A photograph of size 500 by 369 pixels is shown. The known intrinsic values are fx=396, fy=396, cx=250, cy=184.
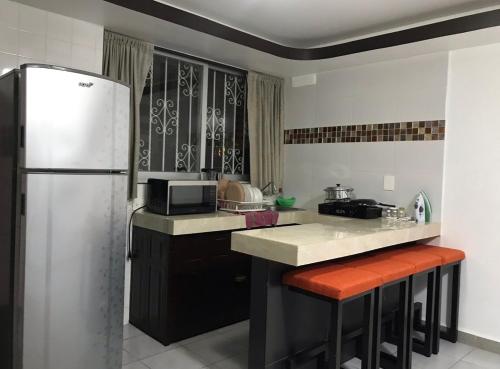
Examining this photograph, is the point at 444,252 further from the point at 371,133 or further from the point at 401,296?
the point at 371,133

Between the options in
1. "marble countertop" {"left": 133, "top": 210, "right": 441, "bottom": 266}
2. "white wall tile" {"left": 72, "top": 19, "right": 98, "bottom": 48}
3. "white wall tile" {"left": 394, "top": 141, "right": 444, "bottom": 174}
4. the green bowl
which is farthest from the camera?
the green bowl

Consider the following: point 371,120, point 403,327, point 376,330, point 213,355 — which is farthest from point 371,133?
point 213,355

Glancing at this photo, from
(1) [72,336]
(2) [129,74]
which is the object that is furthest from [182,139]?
(1) [72,336]

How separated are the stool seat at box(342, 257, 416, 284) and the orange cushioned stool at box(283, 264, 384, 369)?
0.23 ft

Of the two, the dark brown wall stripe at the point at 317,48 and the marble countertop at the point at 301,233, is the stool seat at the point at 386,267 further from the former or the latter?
the dark brown wall stripe at the point at 317,48

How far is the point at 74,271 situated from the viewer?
6.88ft

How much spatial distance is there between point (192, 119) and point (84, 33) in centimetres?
119

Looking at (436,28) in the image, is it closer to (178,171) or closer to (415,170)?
(415,170)

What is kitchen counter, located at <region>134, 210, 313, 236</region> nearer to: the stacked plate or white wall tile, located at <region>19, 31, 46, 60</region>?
the stacked plate

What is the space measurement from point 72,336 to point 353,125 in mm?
2802

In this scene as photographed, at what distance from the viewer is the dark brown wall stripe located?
257 centimetres

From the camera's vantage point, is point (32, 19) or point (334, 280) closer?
point (334, 280)

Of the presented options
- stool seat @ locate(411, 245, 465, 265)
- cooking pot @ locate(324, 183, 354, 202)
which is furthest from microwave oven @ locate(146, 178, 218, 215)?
stool seat @ locate(411, 245, 465, 265)

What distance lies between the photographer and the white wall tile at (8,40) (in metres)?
2.40
